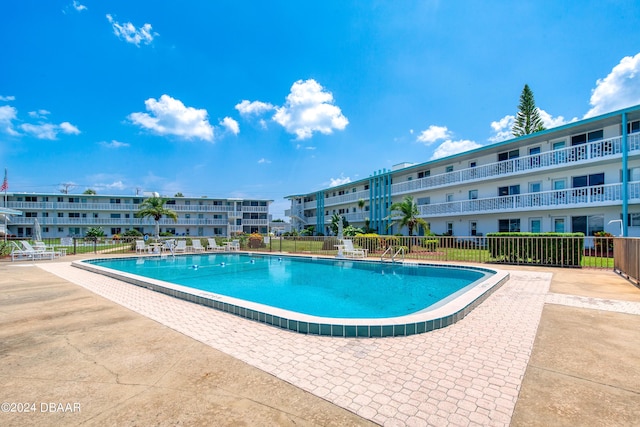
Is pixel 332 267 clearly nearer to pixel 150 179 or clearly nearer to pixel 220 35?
pixel 220 35

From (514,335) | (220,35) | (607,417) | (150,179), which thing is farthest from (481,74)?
(150,179)

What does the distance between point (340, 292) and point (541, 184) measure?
61.1 feet

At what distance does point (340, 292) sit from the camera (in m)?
9.39

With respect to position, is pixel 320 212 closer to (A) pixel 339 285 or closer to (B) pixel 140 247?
(B) pixel 140 247

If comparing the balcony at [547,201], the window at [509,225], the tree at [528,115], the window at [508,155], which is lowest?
the window at [509,225]

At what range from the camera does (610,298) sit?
21.3 feet

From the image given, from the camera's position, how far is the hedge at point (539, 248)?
1145cm

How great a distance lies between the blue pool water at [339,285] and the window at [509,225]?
12.3 m

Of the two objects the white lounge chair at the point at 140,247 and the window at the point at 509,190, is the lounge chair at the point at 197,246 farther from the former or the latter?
the window at the point at 509,190

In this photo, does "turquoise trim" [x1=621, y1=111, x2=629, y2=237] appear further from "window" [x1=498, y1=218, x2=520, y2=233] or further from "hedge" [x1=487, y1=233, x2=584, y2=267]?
"hedge" [x1=487, y1=233, x2=584, y2=267]

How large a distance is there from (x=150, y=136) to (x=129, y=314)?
3505 cm

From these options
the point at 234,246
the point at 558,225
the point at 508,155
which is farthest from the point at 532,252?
the point at 234,246

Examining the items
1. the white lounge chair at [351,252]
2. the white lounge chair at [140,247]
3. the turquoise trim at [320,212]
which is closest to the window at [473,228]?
the white lounge chair at [351,252]

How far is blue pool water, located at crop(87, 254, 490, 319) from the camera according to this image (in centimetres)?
758
